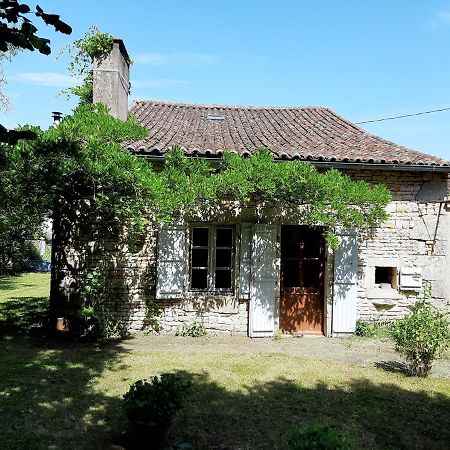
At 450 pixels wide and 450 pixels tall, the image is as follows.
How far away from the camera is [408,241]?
28.3ft

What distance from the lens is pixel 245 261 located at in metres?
8.14

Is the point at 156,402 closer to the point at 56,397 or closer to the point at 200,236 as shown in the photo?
the point at 56,397

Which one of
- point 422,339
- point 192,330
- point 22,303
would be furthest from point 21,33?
point 22,303

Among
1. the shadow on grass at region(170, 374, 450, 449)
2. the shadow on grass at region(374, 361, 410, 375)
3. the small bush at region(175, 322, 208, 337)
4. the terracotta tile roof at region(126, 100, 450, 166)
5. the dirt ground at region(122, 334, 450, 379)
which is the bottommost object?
the shadow on grass at region(170, 374, 450, 449)

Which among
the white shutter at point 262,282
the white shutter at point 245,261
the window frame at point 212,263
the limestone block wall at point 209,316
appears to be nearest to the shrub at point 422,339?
the white shutter at point 262,282

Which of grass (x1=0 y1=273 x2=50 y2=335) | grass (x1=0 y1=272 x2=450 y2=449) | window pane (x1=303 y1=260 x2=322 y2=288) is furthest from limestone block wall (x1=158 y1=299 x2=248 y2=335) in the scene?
grass (x1=0 y1=273 x2=50 y2=335)

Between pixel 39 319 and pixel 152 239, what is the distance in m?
3.13

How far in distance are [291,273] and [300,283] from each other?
10.1 inches

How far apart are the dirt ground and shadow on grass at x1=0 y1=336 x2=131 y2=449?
79 centimetres

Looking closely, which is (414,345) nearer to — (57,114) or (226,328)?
(226,328)

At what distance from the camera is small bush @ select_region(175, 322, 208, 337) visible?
8.13 meters

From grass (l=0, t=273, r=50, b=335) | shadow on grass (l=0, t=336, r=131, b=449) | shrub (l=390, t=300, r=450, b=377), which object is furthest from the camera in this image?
grass (l=0, t=273, r=50, b=335)

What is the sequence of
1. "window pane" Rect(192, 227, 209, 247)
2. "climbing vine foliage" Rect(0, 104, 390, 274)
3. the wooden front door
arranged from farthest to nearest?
1. the wooden front door
2. "window pane" Rect(192, 227, 209, 247)
3. "climbing vine foliage" Rect(0, 104, 390, 274)

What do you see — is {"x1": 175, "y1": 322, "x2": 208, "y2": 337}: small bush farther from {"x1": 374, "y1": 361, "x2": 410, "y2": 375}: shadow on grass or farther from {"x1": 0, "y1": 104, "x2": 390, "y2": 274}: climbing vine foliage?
{"x1": 374, "y1": 361, "x2": 410, "y2": 375}: shadow on grass
